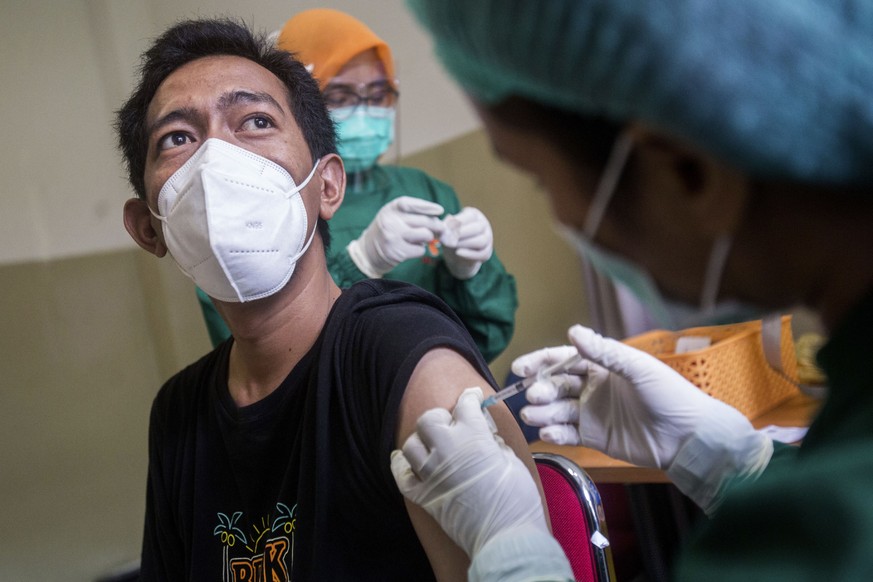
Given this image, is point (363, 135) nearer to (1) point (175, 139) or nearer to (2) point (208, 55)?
(2) point (208, 55)

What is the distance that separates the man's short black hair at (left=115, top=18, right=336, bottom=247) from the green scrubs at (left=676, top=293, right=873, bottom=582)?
102cm

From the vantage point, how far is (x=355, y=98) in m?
2.20

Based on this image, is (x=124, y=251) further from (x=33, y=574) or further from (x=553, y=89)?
(x=553, y=89)

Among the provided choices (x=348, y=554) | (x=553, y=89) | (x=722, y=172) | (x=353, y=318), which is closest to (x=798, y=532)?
(x=722, y=172)

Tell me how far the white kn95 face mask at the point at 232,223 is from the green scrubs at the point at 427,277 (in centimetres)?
68

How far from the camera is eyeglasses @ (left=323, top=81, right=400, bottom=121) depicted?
2176 mm

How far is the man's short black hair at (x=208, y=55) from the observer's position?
1477mm

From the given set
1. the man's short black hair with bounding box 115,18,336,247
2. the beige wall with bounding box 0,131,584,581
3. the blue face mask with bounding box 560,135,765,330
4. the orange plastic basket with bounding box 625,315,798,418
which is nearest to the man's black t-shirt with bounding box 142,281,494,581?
the man's short black hair with bounding box 115,18,336,247

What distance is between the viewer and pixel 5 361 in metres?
2.54

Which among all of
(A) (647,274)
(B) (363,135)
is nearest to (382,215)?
(B) (363,135)

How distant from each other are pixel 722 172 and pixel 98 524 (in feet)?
8.70

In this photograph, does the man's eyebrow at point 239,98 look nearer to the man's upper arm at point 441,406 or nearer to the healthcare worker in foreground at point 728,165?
the man's upper arm at point 441,406

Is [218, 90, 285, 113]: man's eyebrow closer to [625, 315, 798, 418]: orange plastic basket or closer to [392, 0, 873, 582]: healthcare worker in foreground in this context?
[392, 0, 873, 582]: healthcare worker in foreground

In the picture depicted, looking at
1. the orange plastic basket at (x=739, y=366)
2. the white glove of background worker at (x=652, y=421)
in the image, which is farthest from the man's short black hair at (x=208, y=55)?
the orange plastic basket at (x=739, y=366)
